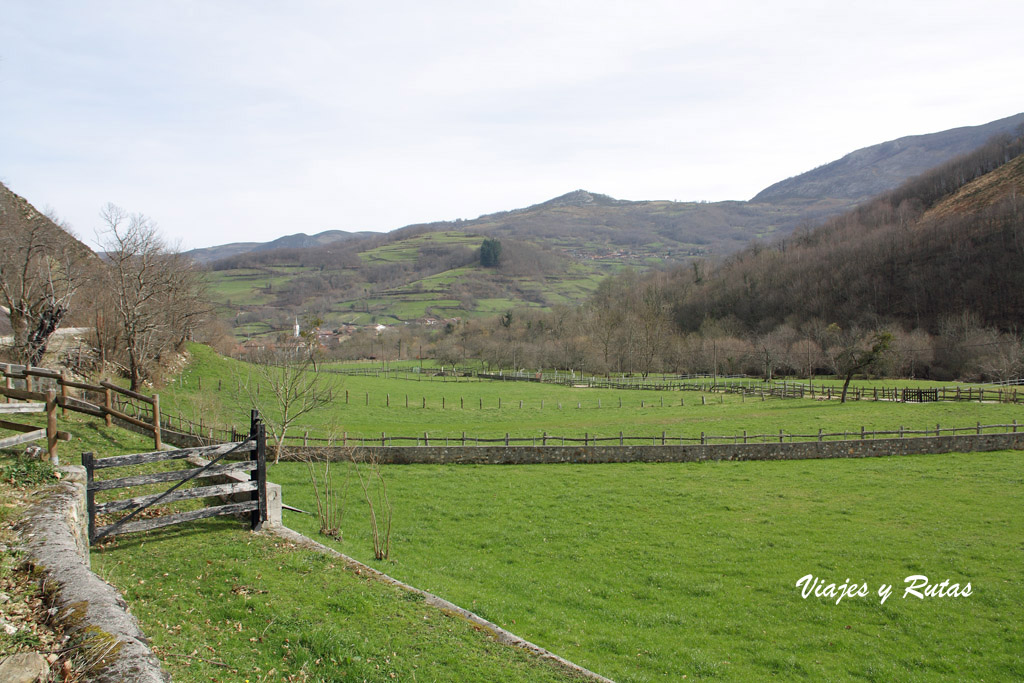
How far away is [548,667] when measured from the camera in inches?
315

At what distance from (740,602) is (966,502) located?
43.0 ft

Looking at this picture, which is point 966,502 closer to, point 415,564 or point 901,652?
point 901,652

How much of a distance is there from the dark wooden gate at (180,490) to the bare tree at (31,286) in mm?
23337

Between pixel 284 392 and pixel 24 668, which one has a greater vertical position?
pixel 24 668

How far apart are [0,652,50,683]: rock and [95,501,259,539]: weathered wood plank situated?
5586 mm

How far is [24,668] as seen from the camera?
431 cm

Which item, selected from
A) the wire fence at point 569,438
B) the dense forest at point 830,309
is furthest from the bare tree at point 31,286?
the dense forest at point 830,309

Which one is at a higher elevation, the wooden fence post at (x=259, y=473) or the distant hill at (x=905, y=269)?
the distant hill at (x=905, y=269)

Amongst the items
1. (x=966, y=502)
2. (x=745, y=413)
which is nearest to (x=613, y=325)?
(x=745, y=413)

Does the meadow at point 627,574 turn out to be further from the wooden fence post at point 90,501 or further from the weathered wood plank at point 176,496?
the weathered wood plank at point 176,496

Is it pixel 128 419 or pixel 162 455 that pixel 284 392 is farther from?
pixel 162 455

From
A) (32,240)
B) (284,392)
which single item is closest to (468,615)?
(284,392)

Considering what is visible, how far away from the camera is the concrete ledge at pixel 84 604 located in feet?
15.5

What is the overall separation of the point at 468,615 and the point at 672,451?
22000 mm
